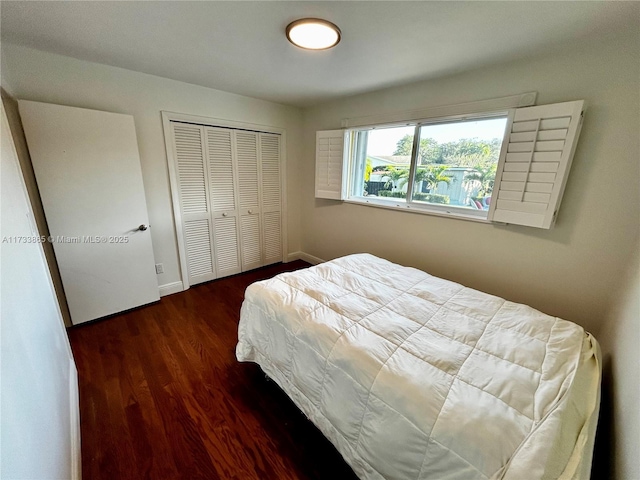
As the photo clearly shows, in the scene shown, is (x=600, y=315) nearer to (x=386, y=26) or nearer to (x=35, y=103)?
(x=386, y=26)

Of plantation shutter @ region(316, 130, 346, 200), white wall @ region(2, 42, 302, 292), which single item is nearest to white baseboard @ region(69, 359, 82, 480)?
white wall @ region(2, 42, 302, 292)

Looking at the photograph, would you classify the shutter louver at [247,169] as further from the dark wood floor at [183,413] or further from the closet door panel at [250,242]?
the dark wood floor at [183,413]

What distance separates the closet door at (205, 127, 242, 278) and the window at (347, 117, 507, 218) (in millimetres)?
1495

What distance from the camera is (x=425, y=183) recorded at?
8.20 feet

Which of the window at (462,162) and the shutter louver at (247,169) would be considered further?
the shutter louver at (247,169)

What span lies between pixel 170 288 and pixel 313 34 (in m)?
2.78

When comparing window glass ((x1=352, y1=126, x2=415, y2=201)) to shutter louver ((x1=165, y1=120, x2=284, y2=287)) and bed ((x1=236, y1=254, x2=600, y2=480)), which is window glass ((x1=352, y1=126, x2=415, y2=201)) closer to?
shutter louver ((x1=165, y1=120, x2=284, y2=287))

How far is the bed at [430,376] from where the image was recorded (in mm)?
777

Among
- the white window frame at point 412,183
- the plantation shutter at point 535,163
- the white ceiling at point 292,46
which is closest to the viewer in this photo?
the white ceiling at point 292,46

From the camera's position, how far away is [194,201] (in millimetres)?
2824

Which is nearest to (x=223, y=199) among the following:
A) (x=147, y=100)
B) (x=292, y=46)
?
(x=147, y=100)

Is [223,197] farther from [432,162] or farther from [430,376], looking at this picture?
[430,376]

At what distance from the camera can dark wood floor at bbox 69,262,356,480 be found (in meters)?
1.22

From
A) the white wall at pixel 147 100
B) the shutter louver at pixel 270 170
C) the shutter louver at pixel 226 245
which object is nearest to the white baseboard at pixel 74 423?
the white wall at pixel 147 100
